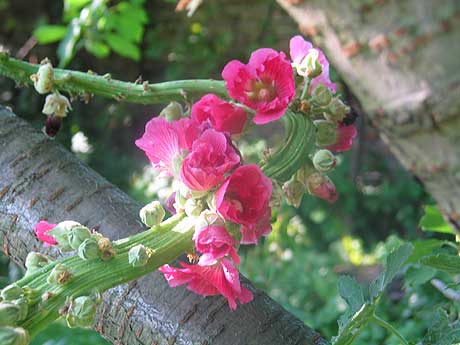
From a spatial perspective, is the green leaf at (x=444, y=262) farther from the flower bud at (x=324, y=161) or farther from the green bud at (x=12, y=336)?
the green bud at (x=12, y=336)

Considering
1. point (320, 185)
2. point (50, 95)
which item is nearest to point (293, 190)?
point (320, 185)

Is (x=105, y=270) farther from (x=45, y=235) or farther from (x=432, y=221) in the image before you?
(x=432, y=221)

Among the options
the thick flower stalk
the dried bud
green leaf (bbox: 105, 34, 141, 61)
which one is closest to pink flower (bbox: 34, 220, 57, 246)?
the thick flower stalk

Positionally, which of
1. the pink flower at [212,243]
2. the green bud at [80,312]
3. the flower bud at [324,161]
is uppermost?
the green bud at [80,312]

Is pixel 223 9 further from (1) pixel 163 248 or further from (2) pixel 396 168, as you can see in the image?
(1) pixel 163 248

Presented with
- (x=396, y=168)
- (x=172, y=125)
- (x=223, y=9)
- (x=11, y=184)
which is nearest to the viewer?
(x=172, y=125)

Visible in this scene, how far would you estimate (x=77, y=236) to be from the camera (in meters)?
0.44

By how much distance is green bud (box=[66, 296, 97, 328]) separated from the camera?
16.1 inches

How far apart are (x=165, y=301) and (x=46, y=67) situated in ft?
0.73

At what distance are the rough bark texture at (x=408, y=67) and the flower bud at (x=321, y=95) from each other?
5 cm

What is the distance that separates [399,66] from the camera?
458 mm

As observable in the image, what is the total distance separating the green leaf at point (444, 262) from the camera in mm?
544

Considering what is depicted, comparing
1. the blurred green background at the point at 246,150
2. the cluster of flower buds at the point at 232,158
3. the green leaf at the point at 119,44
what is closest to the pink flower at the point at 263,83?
the cluster of flower buds at the point at 232,158

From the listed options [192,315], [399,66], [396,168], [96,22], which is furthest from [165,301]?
[396,168]
